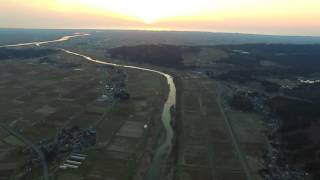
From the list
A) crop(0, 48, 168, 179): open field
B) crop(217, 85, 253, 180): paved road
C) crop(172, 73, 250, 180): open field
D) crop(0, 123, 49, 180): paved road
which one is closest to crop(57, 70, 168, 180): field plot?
crop(0, 48, 168, 179): open field

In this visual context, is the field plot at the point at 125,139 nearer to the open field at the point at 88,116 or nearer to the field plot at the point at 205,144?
the open field at the point at 88,116

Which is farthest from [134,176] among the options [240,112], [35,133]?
[240,112]

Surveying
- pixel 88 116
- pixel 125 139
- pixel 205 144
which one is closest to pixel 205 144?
pixel 205 144

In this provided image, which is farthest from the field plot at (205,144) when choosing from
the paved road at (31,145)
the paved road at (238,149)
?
the paved road at (31,145)

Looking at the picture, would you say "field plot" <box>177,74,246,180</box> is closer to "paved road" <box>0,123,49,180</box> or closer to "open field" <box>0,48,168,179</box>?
"open field" <box>0,48,168,179</box>

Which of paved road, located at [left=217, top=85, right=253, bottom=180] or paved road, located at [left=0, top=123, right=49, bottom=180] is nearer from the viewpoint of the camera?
paved road, located at [left=0, top=123, right=49, bottom=180]

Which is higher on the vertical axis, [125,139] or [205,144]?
[125,139]

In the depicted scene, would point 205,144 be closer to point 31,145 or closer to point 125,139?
point 125,139

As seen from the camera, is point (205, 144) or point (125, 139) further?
point (125, 139)

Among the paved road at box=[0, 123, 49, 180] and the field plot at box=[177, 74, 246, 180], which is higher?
the paved road at box=[0, 123, 49, 180]
